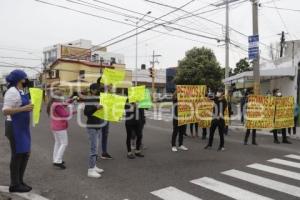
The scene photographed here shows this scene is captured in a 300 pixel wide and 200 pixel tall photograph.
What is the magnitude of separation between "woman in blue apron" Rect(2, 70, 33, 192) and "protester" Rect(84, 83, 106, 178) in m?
1.43

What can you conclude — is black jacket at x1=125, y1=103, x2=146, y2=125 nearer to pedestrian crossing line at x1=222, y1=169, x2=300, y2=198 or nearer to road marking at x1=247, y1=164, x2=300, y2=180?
pedestrian crossing line at x1=222, y1=169, x2=300, y2=198

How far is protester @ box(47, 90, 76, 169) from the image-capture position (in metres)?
7.66

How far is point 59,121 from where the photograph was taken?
7.65 m

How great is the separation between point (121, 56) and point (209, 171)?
81590 millimetres

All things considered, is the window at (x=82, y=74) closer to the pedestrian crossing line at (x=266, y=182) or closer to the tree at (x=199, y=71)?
the tree at (x=199, y=71)

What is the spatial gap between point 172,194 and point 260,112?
755 centimetres

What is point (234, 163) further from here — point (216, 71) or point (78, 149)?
point (216, 71)

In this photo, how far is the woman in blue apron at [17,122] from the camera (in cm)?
562

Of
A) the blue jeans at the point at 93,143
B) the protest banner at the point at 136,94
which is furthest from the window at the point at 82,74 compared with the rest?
the blue jeans at the point at 93,143

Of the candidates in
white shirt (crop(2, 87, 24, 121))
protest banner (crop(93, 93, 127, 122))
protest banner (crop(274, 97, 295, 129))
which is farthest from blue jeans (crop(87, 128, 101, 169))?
protest banner (crop(274, 97, 295, 129))

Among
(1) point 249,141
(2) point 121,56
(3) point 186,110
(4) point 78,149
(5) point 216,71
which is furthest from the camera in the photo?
(2) point 121,56

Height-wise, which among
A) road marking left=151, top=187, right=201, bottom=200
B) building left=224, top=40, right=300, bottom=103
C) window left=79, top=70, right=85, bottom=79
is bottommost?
road marking left=151, top=187, right=201, bottom=200

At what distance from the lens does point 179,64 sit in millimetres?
49719

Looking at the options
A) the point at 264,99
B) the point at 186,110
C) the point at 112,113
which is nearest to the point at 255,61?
the point at 264,99
